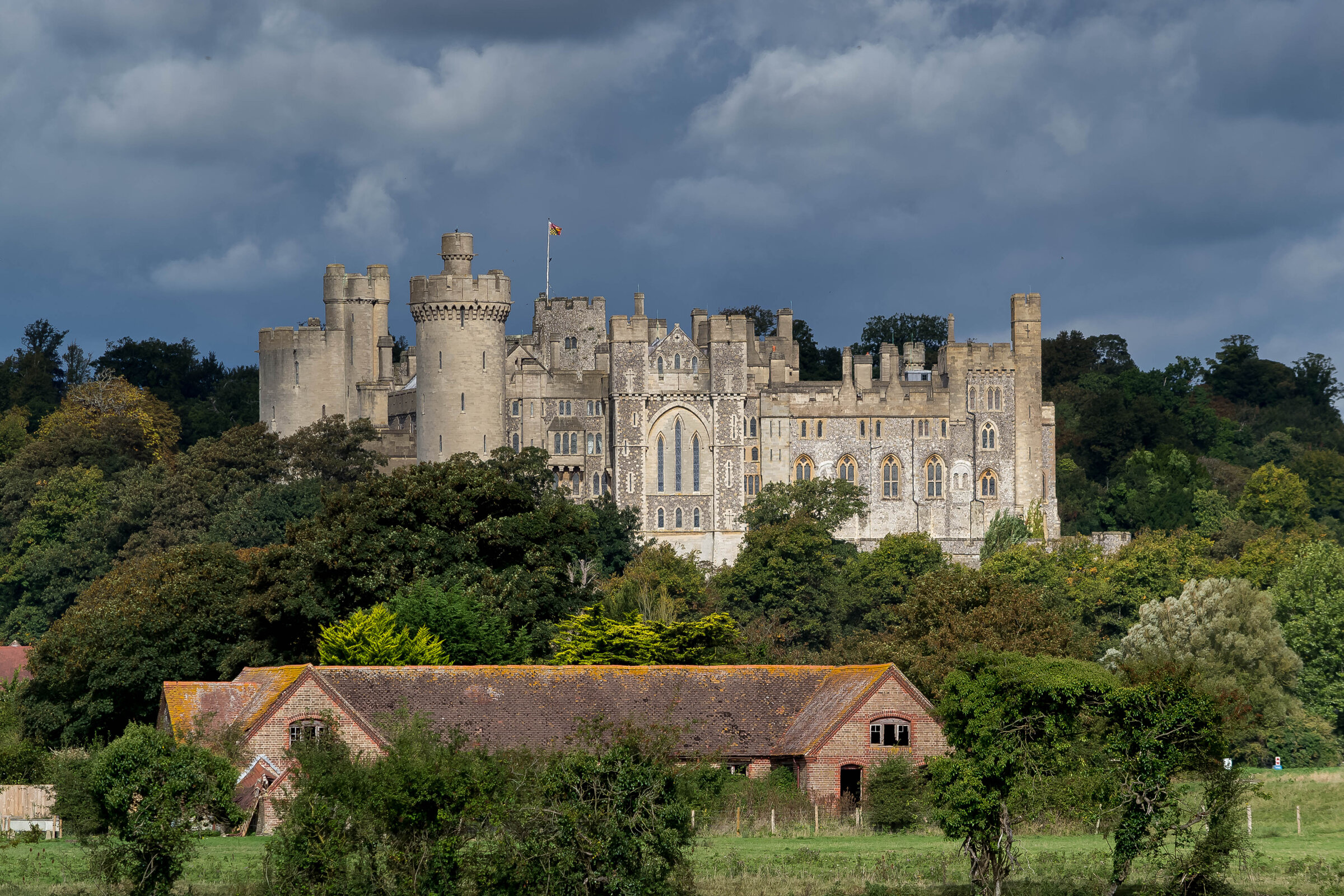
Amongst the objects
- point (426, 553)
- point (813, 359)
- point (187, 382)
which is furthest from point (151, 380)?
point (426, 553)

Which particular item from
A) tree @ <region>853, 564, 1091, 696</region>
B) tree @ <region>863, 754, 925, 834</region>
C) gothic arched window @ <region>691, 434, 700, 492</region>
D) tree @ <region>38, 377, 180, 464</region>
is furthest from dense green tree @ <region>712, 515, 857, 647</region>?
tree @ <region>863, 754, 925, 834</region>

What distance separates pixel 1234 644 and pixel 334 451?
40.4 meters

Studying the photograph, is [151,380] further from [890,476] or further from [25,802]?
[25,802]

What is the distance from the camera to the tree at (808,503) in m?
94.2

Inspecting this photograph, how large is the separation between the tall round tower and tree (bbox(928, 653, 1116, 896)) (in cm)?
5616

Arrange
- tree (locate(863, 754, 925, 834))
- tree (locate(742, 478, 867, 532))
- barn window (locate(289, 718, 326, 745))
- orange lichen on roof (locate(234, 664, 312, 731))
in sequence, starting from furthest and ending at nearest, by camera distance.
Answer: tree (locate(742, 478, 867, 532))
orange lichen on roof (locate(234, 664, 312, 731))
barn window (locate(289, 718, 326, 745))
tree (locate(863, 754, 925, 834))

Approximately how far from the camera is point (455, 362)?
305 ft

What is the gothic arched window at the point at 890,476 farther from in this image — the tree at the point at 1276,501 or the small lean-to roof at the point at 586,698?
the small lean-to roof at the point at 586,698

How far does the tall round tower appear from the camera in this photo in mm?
92812

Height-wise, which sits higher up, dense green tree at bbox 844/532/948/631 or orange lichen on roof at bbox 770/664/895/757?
dense green tree at bbox 844/532/948/631

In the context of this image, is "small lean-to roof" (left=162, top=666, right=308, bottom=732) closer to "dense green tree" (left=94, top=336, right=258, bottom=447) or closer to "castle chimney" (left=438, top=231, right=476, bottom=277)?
"castle chimney" (left=438, top=231, right=476, bottom=277)

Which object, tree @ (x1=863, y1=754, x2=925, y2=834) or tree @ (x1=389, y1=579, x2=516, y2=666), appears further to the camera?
tree @ (x1=389, y1=579, x2=516, y2=666)

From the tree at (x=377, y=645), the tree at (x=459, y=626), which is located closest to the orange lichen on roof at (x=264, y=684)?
the tree at (x=377, y=645)

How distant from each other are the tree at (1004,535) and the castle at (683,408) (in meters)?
1.54
